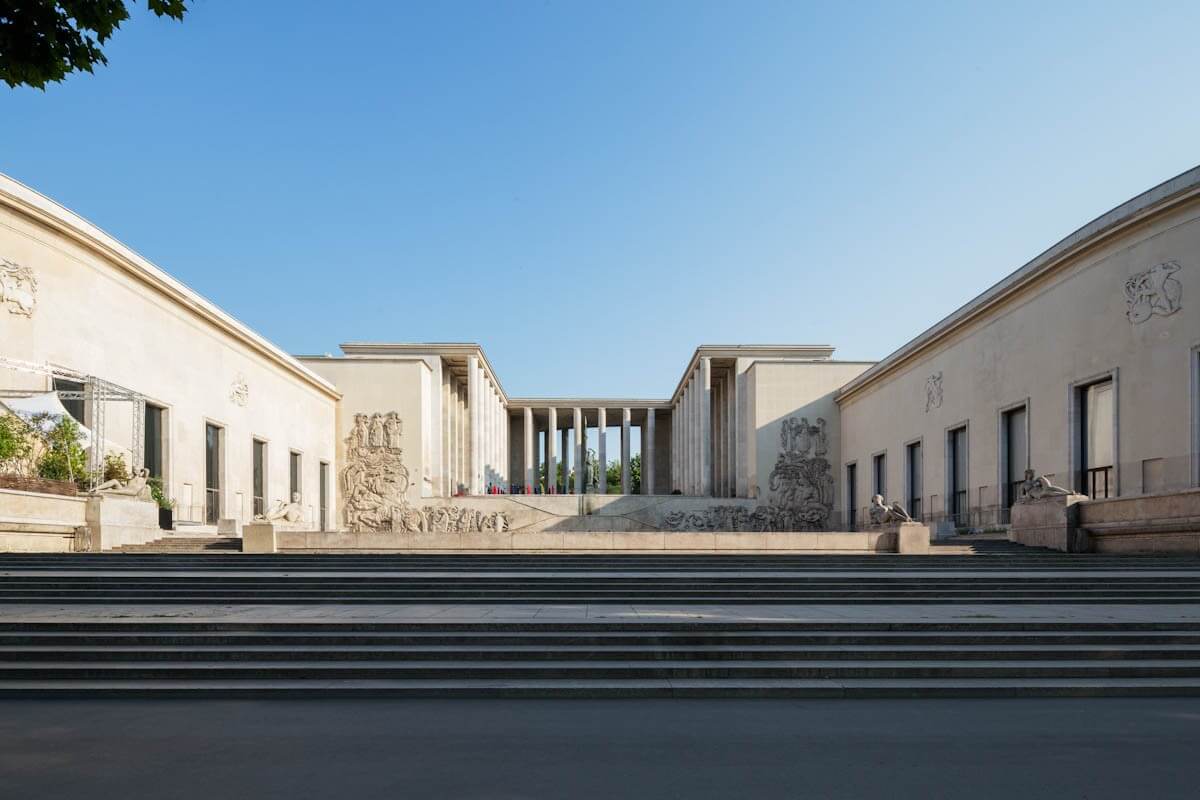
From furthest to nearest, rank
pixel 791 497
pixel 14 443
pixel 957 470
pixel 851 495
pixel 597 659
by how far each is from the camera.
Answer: pixel 791 497 < pixel 851 495 < pixel 957 470 < pixel 14 443 < pixel 597 659

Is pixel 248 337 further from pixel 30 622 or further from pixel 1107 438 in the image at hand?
pixel 1107 438

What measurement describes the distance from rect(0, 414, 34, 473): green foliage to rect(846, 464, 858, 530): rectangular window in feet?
99.3

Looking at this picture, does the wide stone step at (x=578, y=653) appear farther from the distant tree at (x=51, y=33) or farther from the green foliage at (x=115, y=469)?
the green foliage at (x=115, y=469)

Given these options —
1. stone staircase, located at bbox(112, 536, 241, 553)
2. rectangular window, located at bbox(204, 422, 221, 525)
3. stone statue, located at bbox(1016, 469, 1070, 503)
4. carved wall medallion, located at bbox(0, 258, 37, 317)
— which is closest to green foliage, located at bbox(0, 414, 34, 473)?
carved wall medallion, located at bbox(0, 258, 37, 317)

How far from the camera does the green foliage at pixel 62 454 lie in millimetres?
18625

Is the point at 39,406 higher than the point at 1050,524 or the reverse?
higher

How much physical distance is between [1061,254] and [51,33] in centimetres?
2226

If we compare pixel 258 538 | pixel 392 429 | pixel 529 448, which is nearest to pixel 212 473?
pixel 392 429

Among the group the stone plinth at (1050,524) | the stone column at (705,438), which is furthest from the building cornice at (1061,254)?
the stone column at (705,438)

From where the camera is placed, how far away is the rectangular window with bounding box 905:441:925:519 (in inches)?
1241

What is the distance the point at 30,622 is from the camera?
27.3 feet

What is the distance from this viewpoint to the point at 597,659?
25.6ft

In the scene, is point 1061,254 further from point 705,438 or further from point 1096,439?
point 705,438

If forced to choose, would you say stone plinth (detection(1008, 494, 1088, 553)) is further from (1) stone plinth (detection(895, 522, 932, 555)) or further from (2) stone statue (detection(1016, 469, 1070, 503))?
(1) stone plinth (detection(895, 522, 932, 555))
